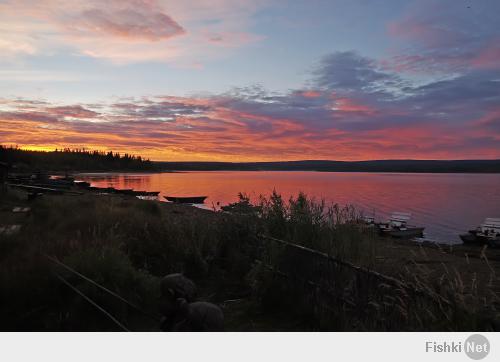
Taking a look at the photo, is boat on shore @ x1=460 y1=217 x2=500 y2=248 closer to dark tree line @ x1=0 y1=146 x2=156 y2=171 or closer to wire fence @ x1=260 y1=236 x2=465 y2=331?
wire fence @ x1=260 y1=236 x2=465 y2=331

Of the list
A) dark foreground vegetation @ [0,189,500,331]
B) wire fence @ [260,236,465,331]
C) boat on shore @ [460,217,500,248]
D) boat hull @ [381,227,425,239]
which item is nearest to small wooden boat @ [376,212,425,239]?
boat hull @ [381,227,425,239]

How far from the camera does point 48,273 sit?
6.01 m

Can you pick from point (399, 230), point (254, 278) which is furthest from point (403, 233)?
point (254, 278)

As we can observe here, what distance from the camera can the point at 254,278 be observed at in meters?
6.91

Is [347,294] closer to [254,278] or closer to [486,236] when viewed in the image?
[254,278]

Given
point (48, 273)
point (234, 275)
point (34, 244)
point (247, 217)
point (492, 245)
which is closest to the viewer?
point (48, 273)

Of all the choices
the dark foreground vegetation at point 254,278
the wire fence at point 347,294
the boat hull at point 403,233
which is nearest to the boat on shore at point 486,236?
the boat hull at point 403,233

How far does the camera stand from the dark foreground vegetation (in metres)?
4.57

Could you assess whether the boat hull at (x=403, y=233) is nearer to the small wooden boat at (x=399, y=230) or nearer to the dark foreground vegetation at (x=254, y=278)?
the small wooden boat at (x=399, y=230)

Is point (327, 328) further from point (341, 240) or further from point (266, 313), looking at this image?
point (341, 240)

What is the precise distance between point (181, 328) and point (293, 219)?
4.32m

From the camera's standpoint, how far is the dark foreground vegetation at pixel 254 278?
4566 millimetres

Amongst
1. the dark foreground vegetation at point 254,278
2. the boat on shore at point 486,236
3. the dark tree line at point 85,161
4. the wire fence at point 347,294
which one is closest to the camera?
the wire fence at point 347,294
